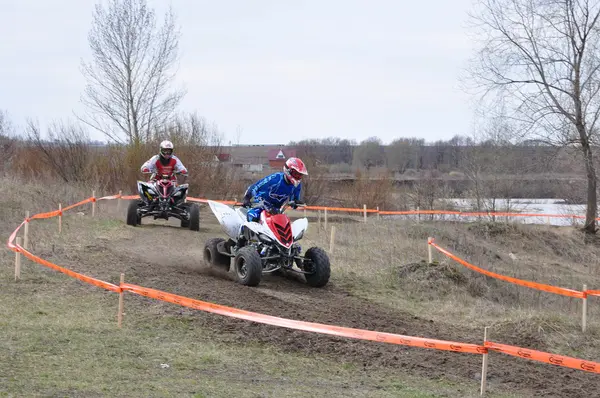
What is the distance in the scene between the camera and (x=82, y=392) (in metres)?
5.79

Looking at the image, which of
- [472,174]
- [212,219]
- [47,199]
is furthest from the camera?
[472,174]

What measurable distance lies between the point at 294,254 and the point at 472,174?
78.2ft

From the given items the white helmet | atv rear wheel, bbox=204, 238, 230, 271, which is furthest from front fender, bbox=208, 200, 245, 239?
the white helmet

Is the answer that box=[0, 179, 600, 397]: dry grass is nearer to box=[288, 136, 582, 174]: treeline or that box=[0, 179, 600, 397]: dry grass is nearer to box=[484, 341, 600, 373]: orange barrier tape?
box=[484, 341, 600, 373]: orange barrier tape

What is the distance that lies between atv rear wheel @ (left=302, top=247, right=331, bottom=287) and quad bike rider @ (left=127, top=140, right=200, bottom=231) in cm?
649

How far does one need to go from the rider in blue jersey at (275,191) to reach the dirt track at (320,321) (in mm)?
1315

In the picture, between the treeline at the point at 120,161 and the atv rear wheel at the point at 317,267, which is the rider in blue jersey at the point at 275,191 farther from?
the treeline at the point at 120,161

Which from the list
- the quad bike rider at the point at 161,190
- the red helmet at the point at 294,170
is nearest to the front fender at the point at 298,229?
the red helmet at the point at 294,170

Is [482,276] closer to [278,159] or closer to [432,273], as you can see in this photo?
[432,273]

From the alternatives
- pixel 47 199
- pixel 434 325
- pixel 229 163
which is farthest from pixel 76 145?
pixel 434 325

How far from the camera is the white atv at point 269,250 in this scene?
1141 cm

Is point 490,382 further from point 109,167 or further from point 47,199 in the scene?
point 109,167

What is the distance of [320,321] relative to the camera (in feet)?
30.5

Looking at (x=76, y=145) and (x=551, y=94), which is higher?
(x=551, y=94)
